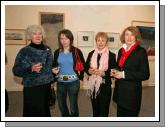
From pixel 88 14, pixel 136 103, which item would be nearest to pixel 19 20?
pixel 88 14

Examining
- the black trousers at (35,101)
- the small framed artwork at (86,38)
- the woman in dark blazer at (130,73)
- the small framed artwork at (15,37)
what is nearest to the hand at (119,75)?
the woman in dark blazer at (130,73)

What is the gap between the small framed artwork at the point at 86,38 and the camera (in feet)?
7.93

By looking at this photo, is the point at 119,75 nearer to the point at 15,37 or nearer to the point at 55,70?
the point at 55,70

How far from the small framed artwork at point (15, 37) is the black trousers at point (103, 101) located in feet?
2.48

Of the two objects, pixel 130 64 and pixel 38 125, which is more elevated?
pixel 130 64

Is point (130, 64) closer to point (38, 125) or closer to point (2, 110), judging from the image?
point (38, 125)

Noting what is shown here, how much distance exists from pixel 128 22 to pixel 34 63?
84cm

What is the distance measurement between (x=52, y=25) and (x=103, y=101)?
0.77 metres

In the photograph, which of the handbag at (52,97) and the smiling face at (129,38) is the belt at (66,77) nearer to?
the handbag at (52,97)

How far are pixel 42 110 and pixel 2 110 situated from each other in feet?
1.07

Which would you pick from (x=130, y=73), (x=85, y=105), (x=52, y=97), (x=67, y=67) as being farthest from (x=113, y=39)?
(x=52, y=97)

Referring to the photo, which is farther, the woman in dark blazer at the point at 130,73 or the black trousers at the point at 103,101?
the black trousers at the point at 103,101

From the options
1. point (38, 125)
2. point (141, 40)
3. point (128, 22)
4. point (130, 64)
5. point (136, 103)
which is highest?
point (128, 22)

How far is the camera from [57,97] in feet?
8.15
